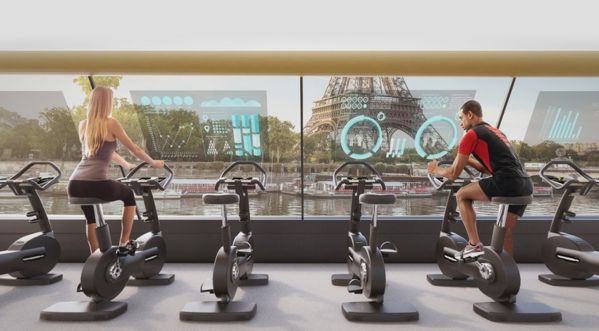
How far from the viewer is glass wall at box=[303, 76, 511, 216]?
13.8 feet

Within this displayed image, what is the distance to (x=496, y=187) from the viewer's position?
2.77 meters

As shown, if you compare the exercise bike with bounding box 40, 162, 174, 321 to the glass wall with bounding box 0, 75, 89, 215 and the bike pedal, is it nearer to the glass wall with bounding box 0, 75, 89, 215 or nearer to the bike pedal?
the glass wall with bounding box 0, 75, 89, 215

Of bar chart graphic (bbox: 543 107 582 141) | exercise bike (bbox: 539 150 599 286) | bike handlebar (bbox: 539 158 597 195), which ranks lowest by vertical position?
exercise bike (bbox: 539 150 599 286)

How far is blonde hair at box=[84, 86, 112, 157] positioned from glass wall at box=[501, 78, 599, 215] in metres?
3.93

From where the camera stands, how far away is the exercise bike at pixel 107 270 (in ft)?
8.61

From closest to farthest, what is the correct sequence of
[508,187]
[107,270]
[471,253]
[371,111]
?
[508,187] < [107,270] < [471,253] < [371,111]

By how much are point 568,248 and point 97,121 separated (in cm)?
401

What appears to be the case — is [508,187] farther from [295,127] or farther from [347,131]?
[295,127]

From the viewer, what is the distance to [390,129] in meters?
4.49

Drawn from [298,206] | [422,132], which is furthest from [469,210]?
[298,206]

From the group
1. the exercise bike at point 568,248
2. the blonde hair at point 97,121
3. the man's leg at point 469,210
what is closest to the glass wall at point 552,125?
the exercise bike at point 568,248

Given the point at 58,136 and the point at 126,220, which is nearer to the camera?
the point at 126,220

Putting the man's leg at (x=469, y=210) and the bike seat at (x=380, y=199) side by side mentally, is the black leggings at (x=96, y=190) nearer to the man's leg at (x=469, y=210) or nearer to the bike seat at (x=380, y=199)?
the bike seat at (x=380, y=199)

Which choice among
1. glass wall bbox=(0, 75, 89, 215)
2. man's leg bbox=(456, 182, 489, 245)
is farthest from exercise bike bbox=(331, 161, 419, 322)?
glass wall bbox=(0, 75, 89, 215)
